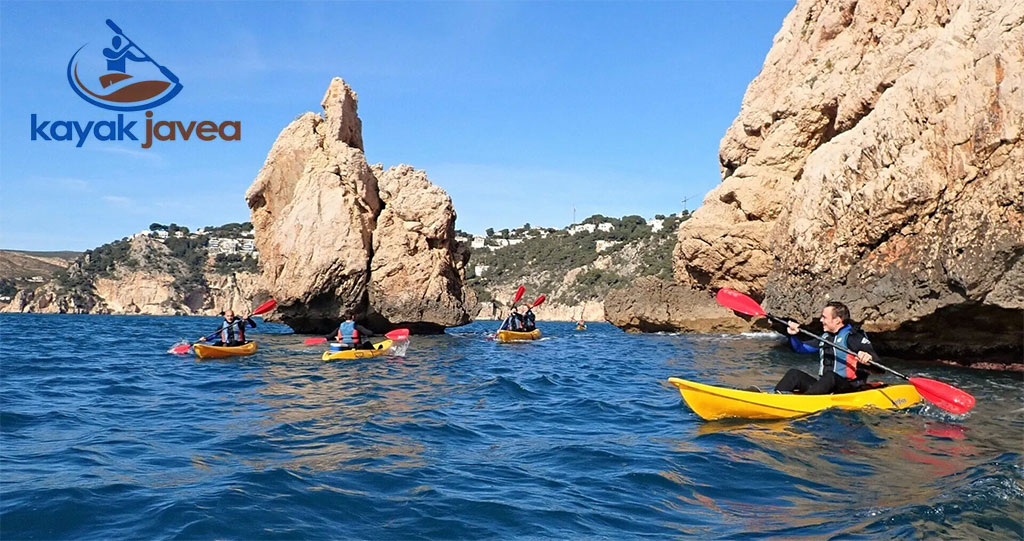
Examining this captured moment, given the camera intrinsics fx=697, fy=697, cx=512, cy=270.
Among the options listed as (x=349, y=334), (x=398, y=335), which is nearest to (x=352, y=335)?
(x=349, y=334)

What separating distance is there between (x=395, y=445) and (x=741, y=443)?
3335mm

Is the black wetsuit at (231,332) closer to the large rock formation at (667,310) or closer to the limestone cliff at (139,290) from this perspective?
the large rock formation at (667,310)

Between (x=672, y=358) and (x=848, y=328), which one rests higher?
(x=848, y=328)

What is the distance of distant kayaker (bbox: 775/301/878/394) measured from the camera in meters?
8.62

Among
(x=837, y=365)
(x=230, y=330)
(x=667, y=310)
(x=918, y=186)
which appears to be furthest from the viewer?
(x=667, y=310)

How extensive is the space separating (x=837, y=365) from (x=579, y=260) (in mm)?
82963

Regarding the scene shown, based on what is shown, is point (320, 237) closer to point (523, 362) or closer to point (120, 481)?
point (523, 362)

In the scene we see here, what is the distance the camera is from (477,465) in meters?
5.89

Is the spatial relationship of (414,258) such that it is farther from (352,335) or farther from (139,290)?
(139,290)

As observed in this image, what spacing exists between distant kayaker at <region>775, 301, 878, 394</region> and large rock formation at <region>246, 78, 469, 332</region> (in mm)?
18744

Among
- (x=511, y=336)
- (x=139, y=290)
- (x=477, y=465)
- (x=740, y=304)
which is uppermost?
(x=139, y=290)

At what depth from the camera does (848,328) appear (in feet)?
29.2

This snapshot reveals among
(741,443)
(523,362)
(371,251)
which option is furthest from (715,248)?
(741,443)

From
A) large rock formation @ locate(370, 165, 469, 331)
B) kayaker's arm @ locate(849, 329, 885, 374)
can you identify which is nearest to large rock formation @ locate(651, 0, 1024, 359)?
kayaker's arm @ locate(849, 329, 885, 374)
